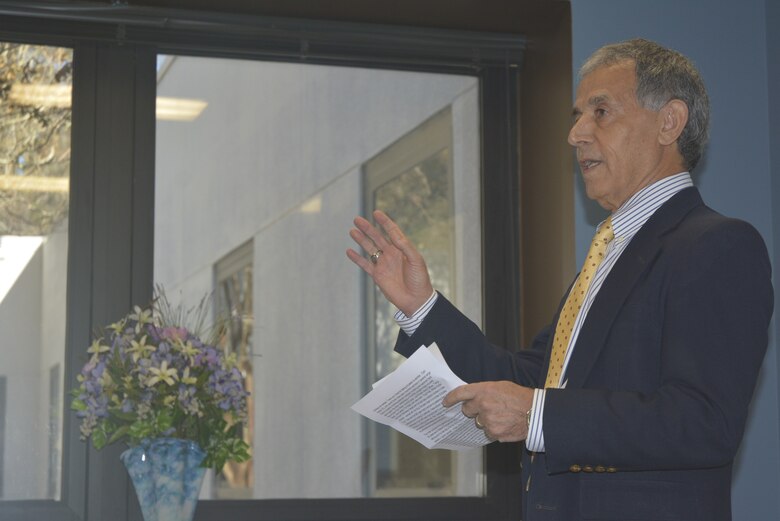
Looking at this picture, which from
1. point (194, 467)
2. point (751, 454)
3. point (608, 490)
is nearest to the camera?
point (608, 490)

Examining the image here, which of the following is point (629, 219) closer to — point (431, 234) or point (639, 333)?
point (639, 333)

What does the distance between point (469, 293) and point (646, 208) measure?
52.1 inches

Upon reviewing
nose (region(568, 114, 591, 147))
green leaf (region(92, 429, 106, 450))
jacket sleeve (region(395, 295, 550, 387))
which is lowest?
green leaf (region(92, 429, 106, 450))

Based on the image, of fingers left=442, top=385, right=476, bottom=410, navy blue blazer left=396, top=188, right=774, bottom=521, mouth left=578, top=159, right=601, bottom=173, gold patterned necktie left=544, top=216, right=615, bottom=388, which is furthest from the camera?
mouth left=578, top=159, right=601, bottom=173

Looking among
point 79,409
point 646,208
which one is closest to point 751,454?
point 646,208

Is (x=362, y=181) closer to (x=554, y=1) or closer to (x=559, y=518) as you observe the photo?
(x=554, y=1)

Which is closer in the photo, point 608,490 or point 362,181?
point 608,490

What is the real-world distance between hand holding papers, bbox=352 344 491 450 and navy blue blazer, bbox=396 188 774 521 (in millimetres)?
152

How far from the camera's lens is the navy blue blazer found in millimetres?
1655

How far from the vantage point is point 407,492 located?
3221mm

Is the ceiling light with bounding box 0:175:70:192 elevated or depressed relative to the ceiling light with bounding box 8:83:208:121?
depressed

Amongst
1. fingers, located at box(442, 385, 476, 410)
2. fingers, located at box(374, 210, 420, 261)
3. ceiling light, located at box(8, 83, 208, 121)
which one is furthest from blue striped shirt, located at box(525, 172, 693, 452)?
ceiling light, located at box(8, 83, 208, 121)

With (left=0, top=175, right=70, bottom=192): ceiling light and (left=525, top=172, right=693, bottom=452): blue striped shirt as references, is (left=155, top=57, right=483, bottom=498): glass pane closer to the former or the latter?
(left=0, top=175, right=70, bottom=192): ceiling light

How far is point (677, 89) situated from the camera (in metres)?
2.07
